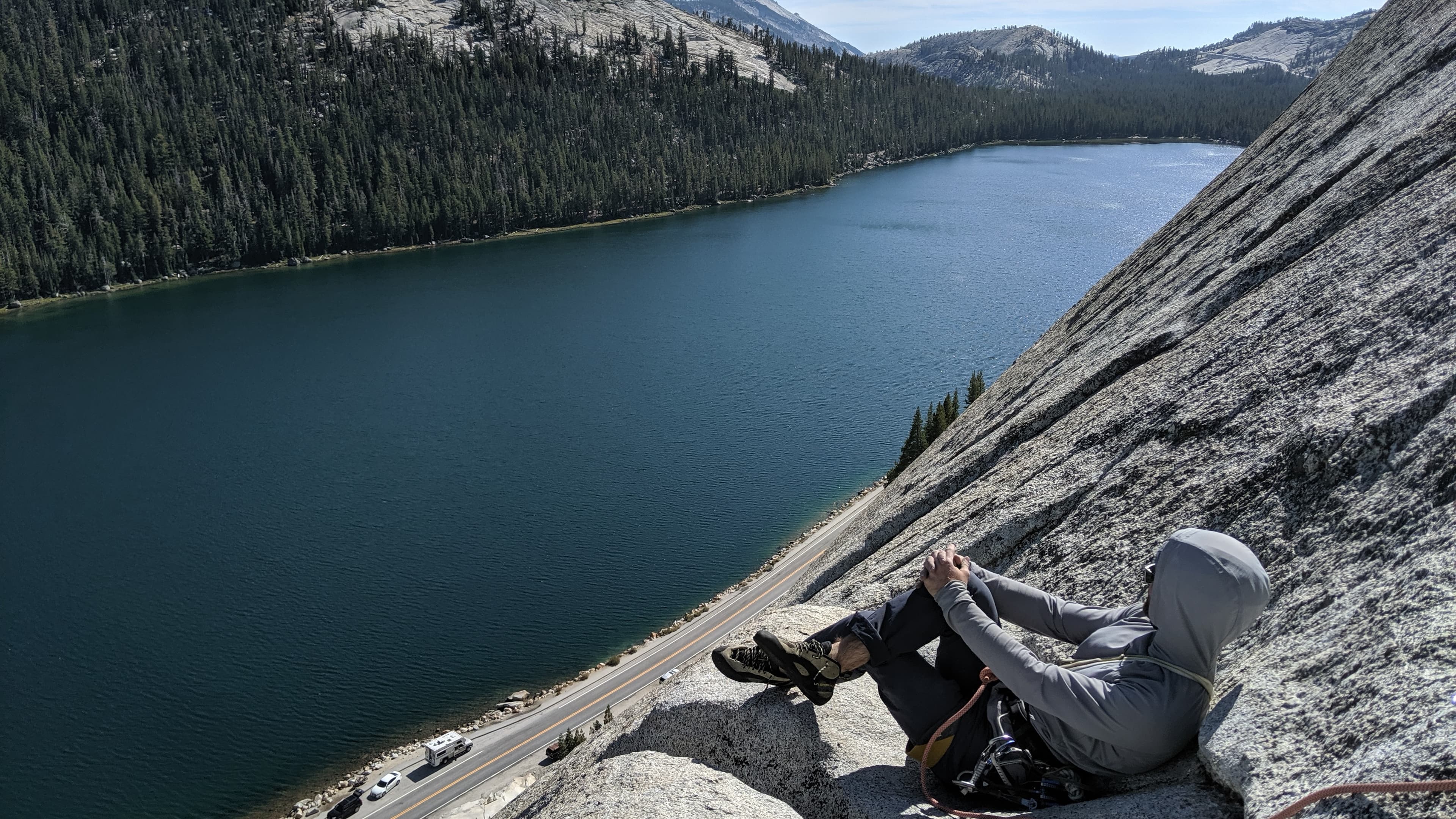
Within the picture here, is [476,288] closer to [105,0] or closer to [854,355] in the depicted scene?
[854,355]

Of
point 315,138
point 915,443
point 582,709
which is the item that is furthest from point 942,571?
point 315,138

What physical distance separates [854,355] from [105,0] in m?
171

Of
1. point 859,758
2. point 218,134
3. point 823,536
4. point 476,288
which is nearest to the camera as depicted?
point 859,758

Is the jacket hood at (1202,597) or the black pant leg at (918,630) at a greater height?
the jacket hood at (1202,597)

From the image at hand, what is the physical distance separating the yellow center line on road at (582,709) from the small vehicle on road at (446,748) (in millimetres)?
800

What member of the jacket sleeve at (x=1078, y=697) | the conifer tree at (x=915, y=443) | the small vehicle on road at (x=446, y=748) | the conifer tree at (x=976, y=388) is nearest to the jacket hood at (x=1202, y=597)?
the jacket sleeve at (x=1078, y=697)

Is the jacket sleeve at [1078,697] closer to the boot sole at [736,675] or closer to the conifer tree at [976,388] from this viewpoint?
the boot sole at [736,675]

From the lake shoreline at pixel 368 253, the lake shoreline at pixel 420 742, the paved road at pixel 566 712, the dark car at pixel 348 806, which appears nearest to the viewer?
the dark car at pixel 348 806

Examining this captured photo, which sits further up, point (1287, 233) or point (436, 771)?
point (1287, 233)

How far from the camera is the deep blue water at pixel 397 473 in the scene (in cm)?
3228

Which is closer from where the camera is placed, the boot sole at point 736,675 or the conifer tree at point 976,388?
the boot sole at point 736,675

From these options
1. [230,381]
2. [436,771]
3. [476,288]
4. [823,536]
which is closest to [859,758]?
[436,771]

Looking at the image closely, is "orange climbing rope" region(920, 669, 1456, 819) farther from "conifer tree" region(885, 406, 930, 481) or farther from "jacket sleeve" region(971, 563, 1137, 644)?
"conifer tree" region(885, 406, 930, 481)

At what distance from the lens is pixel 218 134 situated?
423 feet
